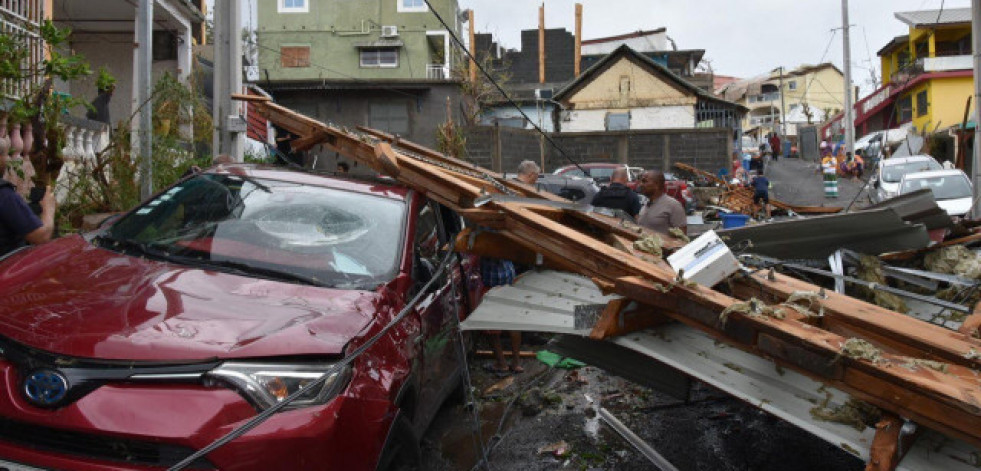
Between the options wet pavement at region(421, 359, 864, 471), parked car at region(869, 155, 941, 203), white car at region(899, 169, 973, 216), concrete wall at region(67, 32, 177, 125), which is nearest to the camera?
wet pavement at region(421, 359, 864, 471)

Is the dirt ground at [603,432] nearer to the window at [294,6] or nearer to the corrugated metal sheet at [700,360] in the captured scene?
the corrugated metal sheet at [700,360]

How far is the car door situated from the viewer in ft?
12.8

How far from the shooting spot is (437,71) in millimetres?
37219

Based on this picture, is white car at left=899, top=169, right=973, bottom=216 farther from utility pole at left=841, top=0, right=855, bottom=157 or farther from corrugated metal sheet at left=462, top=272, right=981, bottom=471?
corrugated metal sheet at left=462, top=272, right=981, bottom=471

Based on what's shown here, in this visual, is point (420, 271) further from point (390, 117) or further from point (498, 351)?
point (390, 117)

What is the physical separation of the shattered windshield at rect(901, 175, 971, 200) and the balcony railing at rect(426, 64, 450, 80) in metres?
24.5

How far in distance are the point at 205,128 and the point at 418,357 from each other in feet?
29.3

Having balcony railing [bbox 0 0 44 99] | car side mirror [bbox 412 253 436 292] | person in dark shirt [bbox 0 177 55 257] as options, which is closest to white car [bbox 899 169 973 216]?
car side mirror [bbox 412 253 436 292]

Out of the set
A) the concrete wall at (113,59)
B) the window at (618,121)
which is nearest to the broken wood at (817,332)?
the concrete wall at (113,59)

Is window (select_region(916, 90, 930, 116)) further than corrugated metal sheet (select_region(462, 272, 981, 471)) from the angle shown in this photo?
Yes

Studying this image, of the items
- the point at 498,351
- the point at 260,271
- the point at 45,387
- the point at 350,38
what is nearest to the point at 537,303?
the point at 260,271

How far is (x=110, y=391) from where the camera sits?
97.3 inches

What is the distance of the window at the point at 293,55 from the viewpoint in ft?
121

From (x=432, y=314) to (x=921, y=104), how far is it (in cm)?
4243
